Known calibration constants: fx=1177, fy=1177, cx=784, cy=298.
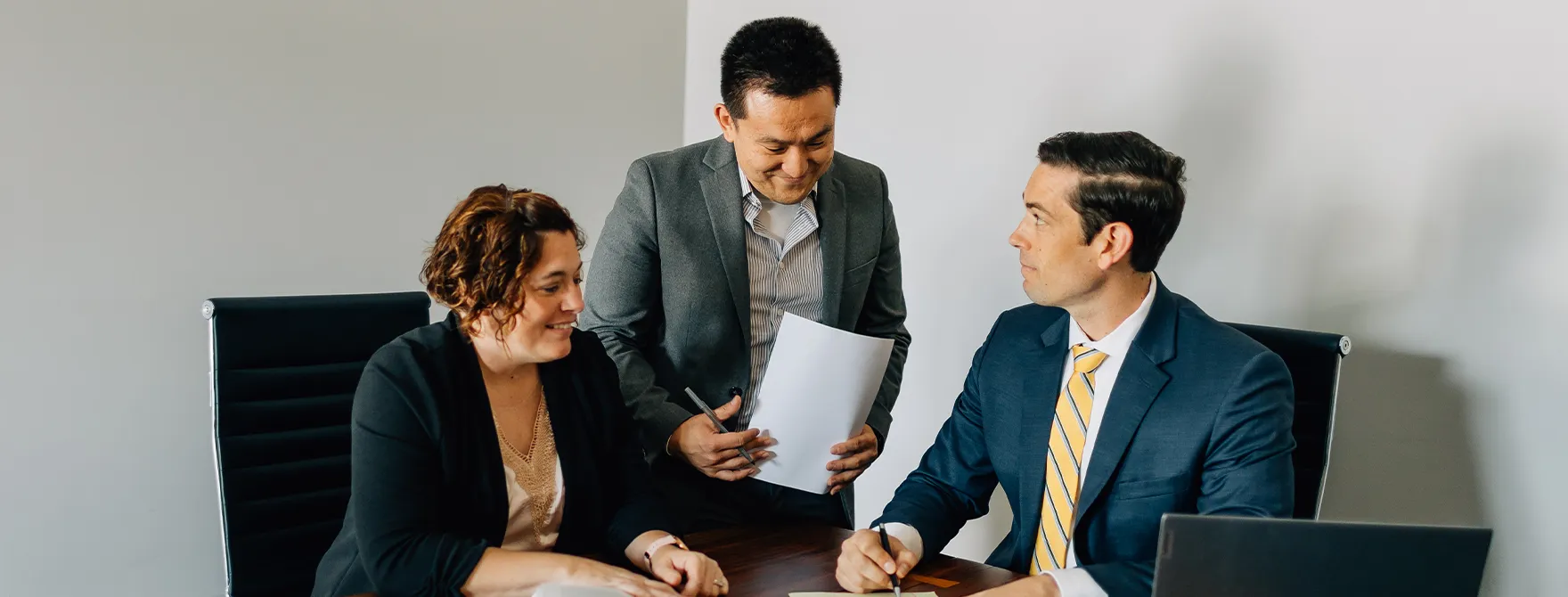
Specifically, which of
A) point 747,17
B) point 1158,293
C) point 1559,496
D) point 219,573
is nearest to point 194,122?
point 219,573

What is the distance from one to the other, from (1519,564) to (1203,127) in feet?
3.63

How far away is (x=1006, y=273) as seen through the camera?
10.5 ft

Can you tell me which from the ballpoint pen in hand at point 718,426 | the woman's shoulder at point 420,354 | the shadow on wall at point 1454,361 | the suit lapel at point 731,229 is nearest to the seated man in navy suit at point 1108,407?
the ballpoint pen in hand at point 718,426

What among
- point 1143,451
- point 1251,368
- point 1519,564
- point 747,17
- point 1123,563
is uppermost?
point 747,17

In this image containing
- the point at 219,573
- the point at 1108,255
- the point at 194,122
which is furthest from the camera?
the point at 219,573

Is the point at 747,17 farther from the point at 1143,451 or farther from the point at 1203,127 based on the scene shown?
the point at 1143,451

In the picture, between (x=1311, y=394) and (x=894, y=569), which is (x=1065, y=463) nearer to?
(x=894, y=569)

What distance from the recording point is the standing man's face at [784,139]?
200 cm

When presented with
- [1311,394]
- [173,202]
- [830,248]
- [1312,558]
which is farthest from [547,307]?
[173,202]

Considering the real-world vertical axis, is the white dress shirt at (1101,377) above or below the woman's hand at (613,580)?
above

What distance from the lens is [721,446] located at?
6.73 feet

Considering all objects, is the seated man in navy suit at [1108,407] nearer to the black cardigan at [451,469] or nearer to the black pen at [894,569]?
the black pen at [894,569]

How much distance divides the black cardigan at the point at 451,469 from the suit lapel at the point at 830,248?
0.45 metres

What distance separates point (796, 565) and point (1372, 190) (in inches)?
58.1
